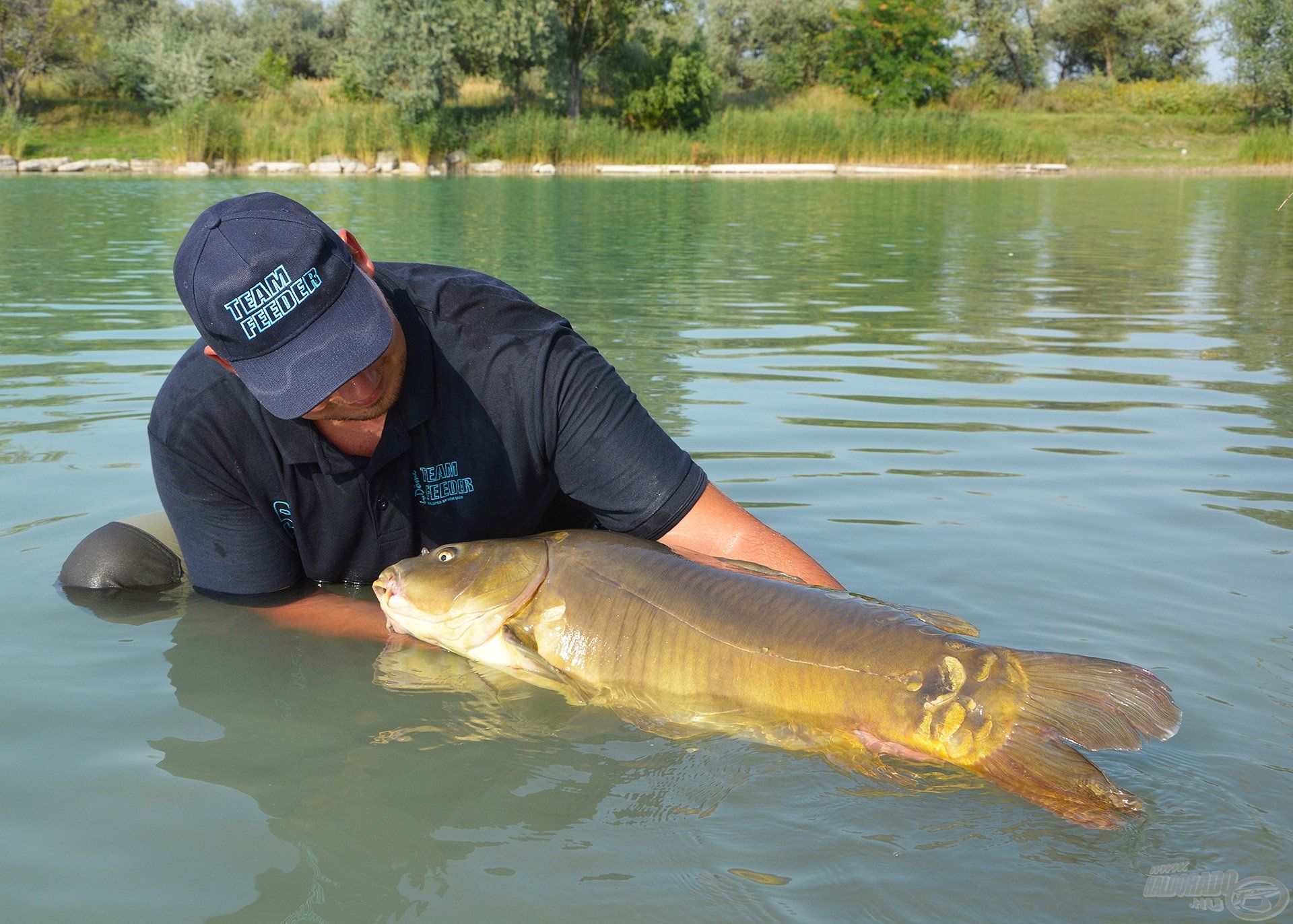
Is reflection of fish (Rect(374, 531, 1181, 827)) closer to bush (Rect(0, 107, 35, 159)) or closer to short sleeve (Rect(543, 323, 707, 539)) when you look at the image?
short sleeve (Rect(543, 323, 707, 539))

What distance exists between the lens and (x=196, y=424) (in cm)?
289

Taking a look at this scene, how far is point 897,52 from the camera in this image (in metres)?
44.2

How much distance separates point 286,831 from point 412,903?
41 centimetres

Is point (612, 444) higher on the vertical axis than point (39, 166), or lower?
lower

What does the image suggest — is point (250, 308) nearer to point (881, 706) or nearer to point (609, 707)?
point (609, 707)

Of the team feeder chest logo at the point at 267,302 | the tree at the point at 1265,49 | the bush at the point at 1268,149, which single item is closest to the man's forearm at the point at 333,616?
the team feeder chest logo at the point at 267,302

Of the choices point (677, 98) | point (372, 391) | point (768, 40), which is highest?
point (768, 40)

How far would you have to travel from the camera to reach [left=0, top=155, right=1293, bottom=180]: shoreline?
31109 mm

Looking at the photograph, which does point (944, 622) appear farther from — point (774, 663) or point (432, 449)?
point (432, 449)

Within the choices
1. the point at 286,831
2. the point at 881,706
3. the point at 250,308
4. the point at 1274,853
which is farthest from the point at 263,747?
the point at 1274,853

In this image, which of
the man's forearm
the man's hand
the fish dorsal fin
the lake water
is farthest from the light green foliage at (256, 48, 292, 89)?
the fish dorsal fin

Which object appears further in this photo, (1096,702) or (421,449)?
(421,449)

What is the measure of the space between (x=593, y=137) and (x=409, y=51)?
678 cm

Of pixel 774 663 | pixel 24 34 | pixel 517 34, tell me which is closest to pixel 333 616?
pixel 774 663
